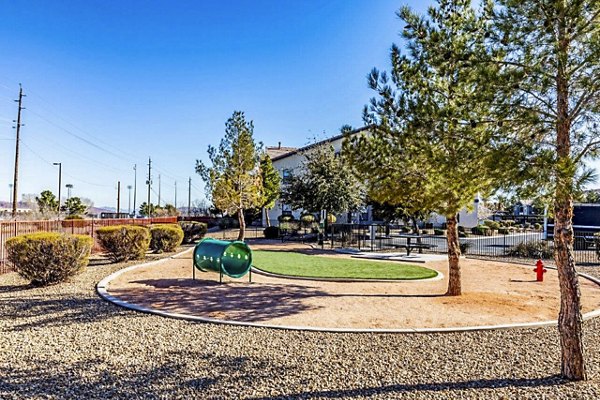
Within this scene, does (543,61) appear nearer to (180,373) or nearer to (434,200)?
(434,200)

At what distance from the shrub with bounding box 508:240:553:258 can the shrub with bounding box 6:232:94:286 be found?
57.8ft

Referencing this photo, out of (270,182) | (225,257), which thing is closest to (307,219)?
(270,182)

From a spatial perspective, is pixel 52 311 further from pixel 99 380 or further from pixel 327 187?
pixel 327 187

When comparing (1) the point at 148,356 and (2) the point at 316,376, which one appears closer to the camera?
(2) the point at 316,376

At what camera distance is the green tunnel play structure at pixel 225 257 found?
10.9m

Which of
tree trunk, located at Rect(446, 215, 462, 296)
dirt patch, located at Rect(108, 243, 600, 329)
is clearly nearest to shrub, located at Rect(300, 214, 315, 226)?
dirt patch, located at Rect(108, 243, 600, 329)

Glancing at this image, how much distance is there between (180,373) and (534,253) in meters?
18.0

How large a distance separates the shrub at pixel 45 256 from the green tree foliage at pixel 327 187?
613 inches

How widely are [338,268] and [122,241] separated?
24.5 ft

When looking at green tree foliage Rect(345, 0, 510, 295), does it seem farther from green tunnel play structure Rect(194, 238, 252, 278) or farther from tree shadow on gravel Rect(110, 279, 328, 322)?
green tunnel play structure Rect(194, 238, 252, 278)

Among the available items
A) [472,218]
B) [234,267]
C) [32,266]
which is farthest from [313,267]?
[472,218]

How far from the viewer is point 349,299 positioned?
9.02 metres

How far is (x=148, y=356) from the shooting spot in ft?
17.2

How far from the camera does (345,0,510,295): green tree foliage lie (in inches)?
194
